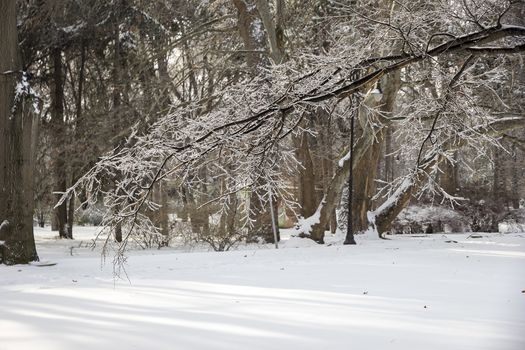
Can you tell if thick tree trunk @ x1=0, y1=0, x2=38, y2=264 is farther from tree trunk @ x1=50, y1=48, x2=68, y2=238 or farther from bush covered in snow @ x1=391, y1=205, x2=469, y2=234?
bush covered in snow @ x1=391, y1=205, x2=469, y2=234

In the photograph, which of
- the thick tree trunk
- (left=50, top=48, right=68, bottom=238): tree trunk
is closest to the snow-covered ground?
the thick tree trunk

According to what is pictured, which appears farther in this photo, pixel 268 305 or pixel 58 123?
pixel 58 123

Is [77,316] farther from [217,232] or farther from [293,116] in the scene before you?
[217,232]

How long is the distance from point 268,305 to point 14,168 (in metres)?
7.24

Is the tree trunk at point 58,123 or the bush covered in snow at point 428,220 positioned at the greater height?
the tree trunk at point 58,123

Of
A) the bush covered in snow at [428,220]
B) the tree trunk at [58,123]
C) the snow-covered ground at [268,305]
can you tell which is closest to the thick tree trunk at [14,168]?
the snow-covered ground at [268,305]

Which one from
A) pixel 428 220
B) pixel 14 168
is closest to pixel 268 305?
pixel 14 168

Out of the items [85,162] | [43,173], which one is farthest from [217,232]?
[43,173]

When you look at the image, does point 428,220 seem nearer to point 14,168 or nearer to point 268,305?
point 14,168

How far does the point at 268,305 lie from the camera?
5.87m

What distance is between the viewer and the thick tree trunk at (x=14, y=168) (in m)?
10.9

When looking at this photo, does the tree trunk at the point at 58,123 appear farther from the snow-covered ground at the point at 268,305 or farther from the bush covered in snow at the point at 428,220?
the bush covered in snow at the point at 428,220

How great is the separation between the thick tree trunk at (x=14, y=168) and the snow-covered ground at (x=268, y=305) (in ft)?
1.89

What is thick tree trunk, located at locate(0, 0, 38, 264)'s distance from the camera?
427 inches
